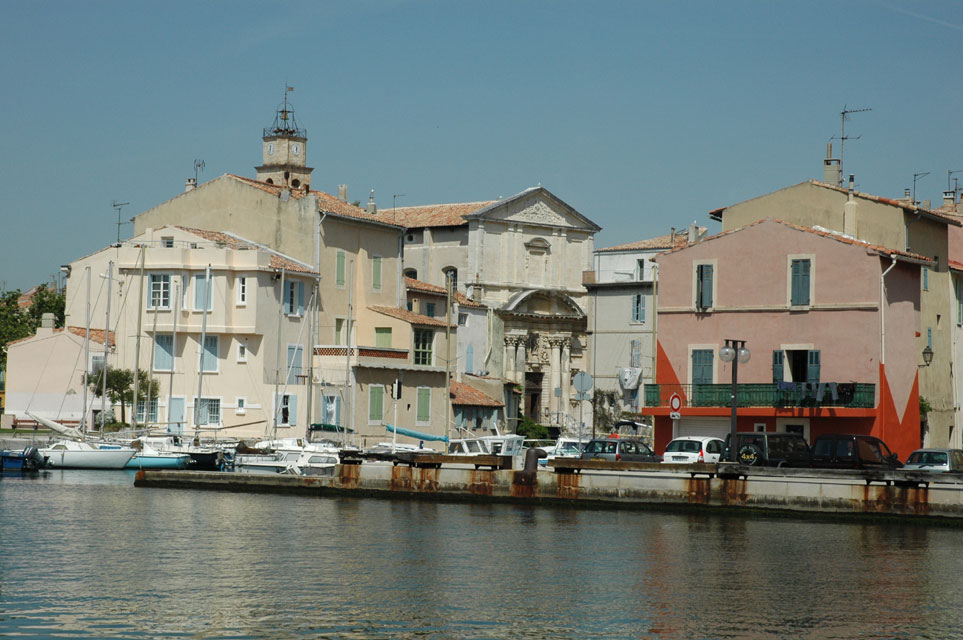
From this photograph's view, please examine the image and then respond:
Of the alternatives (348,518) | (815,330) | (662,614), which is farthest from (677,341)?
(662,614)

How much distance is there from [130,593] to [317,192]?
5263 cm

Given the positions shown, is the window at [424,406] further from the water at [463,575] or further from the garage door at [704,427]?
the water at [463,575]

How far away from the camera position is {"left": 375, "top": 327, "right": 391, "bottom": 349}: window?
72.0m

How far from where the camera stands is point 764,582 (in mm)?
26312

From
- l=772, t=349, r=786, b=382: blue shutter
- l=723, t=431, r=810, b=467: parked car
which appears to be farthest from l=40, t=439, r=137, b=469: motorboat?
l=723, t=431, r=810, b=467: parked car

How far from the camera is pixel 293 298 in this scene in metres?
68.6

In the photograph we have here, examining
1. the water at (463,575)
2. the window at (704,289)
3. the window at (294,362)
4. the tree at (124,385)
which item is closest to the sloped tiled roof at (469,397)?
the window at (294,362)

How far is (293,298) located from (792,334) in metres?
26.4

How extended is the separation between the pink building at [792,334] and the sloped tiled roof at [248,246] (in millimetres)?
20699

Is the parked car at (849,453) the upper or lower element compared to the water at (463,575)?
upper

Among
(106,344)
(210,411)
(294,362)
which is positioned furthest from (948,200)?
(106,344)

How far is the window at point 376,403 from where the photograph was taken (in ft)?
223

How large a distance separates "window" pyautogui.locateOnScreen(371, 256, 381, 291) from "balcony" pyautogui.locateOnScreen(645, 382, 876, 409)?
2484 cm

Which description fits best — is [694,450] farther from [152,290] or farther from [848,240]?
[152,290]
